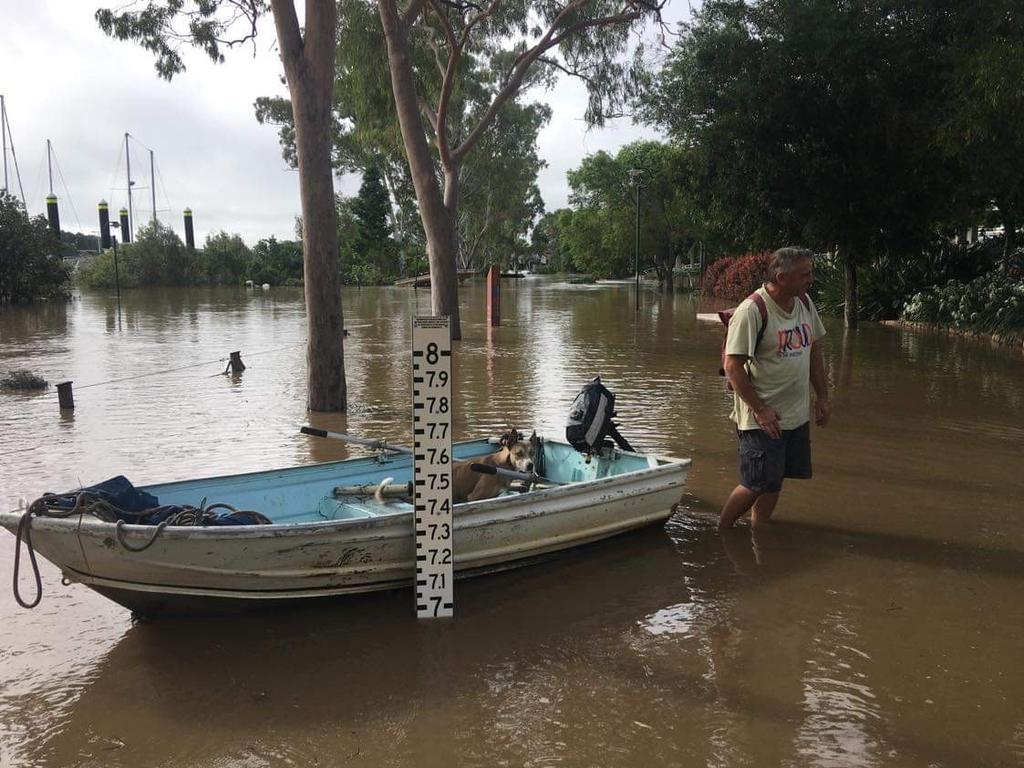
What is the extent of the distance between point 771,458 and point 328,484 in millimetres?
3019

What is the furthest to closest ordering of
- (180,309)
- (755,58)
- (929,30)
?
1. (180,309)
2. (755,58)
3. (929,30)

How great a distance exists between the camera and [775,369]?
553 centimetres

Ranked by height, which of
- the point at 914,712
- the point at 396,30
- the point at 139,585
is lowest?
the point at 914,712

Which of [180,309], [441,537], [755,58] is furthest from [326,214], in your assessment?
[180,309]

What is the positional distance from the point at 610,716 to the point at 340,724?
3.91 feet

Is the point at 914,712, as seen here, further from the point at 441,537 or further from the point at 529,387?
the point at 529,387

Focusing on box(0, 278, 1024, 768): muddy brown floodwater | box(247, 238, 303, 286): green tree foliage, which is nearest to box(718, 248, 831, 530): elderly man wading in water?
box(0, 278, 1024, 768): muddy brown floodwater

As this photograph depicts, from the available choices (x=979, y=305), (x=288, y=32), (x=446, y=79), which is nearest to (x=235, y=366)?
(x=288, y=32)

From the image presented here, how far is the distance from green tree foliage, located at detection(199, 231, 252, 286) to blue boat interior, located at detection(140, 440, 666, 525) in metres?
62.9

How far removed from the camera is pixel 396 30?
15797mm

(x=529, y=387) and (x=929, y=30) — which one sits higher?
Answer: (x=929, y=30)

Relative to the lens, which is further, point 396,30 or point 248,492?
point 396,30

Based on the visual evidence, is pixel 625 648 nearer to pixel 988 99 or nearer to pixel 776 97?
pixel 988 99

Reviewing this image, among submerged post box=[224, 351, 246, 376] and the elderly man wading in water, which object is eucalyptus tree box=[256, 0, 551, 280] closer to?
submerged post box=[224, 351, 246, 376]
